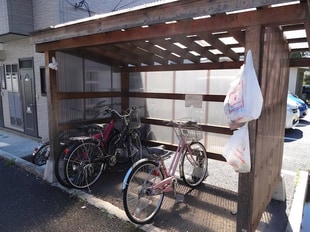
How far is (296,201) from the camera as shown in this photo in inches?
131

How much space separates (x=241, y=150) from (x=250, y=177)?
0.31 meters

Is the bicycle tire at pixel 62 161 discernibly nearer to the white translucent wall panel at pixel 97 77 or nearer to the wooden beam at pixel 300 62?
the white translucent wall panel at pixel 97 77

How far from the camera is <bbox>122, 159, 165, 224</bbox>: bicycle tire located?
9.03 feet

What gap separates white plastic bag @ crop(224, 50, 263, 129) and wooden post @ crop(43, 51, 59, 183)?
289 centimetres

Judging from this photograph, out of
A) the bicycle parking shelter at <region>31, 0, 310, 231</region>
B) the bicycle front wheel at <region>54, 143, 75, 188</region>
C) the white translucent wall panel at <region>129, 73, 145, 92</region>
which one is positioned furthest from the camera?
the white translucent wall panel at <region>129, 73, 145, 92</region>

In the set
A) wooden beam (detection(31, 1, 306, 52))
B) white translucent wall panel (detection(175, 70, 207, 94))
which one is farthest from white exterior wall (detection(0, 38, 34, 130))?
white translucent wall panel (detection(175, 70, 207, 94))

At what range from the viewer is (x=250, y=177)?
210 cm

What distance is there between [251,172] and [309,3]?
1.40m

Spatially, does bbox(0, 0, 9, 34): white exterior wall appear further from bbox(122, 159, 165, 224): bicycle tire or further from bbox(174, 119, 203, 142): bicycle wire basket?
bbox(122, 159, 165, 224): bicycle tire

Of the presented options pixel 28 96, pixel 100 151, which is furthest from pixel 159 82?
pixel 28 96

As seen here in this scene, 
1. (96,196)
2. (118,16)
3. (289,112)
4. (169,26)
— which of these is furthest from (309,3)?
(289,112)

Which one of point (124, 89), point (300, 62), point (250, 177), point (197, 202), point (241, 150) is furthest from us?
point (124, 89)

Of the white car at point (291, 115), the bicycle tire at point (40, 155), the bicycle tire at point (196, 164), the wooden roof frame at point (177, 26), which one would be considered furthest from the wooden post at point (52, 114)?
the white car at point (291, 115)

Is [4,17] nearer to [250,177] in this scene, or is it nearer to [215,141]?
[215,141]
